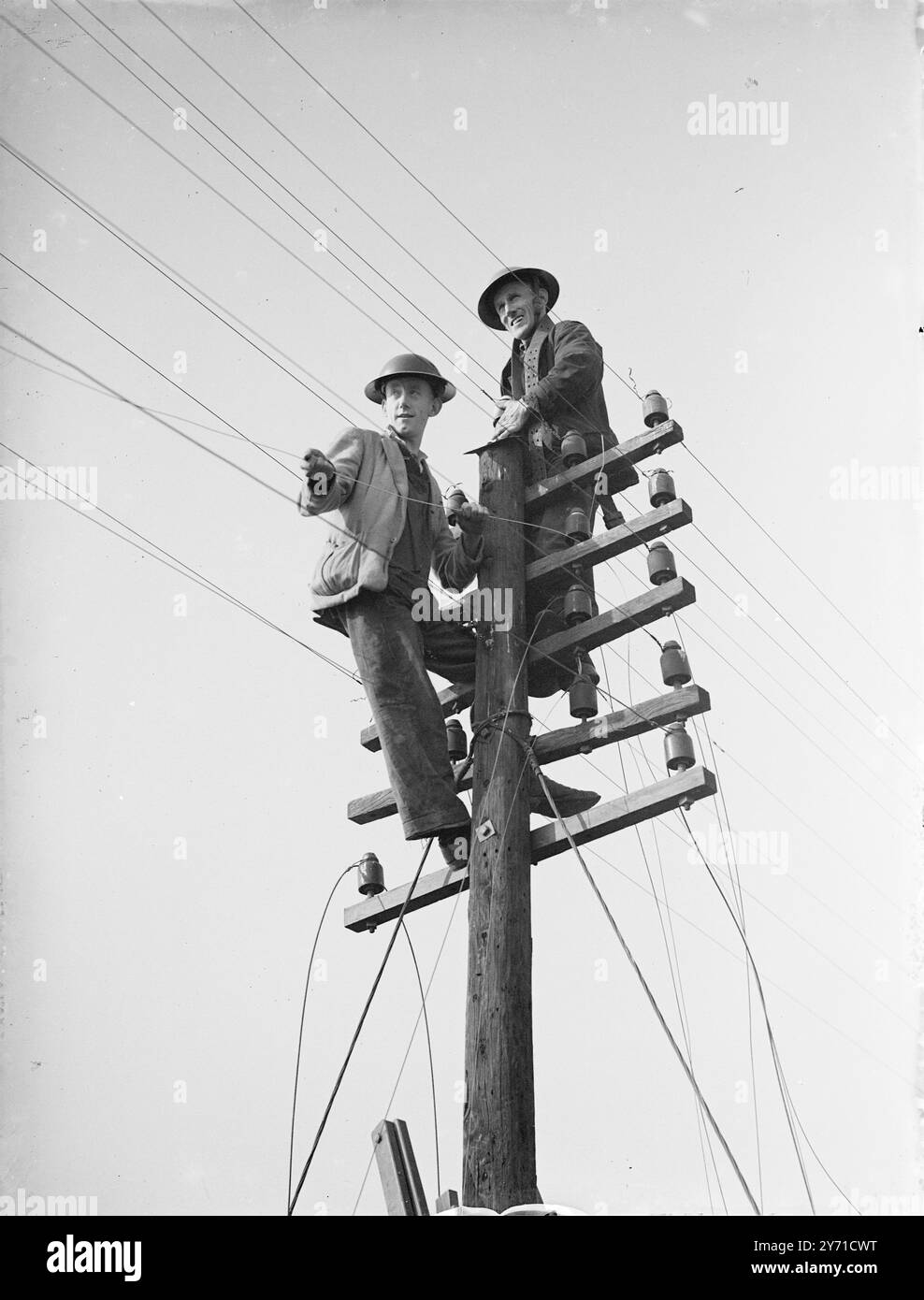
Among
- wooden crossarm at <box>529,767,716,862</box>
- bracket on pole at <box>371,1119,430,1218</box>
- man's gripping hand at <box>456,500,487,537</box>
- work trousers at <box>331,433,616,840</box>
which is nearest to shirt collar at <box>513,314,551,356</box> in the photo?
work trousers at <box>331,433,616,840</box>

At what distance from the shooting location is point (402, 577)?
816 cm

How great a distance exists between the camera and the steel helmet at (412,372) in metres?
8.69

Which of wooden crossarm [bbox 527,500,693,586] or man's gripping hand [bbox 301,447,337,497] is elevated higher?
man's gripping hand [bbox 301,447,337,497]

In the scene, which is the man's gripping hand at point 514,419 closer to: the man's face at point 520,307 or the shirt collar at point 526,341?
the shirt collar at point 526,341

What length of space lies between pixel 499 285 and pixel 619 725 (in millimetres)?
2827

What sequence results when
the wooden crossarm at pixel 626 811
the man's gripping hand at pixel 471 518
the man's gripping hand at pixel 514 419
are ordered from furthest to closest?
the man's gripping hand at pixel 514 419 < the man's gripping hand at pixel 471 518 < the wooden crossarm at pixel 626 811

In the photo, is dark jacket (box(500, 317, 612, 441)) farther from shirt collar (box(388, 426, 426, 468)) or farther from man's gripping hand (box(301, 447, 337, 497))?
man's gripping hand (box(301, 447, 337, 497))

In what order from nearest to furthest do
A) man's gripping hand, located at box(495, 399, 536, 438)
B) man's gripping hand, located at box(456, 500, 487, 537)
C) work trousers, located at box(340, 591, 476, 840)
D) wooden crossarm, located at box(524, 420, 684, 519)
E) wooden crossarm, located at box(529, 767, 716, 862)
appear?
wooden crossarm, located at box(529, 767, 716, 862) < work trousers, located at box(340, 591, 476, 840) < man's gripping hand, located at box(456, 500, 487, 537) < wooden crossarm, located at box(524, 420, 684, 519) < man's gripping hand, located at box(495, 399, 536, 438)

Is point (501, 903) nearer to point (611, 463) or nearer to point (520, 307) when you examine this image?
point (611, 463)

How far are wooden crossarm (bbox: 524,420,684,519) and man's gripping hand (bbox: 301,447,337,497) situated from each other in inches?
45.9

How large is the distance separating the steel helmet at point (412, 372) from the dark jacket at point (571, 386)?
438 millimetres

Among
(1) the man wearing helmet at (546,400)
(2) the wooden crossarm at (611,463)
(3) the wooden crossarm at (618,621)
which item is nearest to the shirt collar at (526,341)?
(1) the man wearing helmet at (546,400)

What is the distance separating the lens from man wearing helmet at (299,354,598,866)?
779 cm
